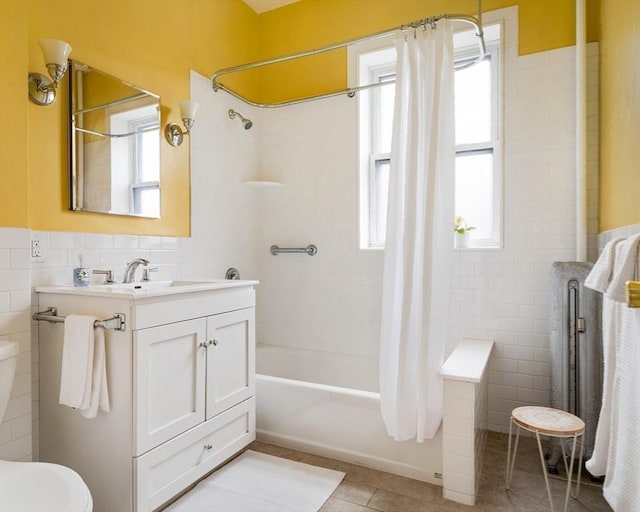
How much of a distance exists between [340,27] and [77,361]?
2737 millimetres

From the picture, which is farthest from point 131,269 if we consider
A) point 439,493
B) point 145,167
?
point 439,493

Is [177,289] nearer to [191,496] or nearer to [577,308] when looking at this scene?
[191,496]

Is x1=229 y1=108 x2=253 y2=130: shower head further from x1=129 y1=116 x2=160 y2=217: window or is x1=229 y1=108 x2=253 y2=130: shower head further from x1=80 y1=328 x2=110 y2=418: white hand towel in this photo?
x1=80 y1=328 x2=110 y2=418: white hand towel

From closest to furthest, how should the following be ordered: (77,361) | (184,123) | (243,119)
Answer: (77,361), (184,123), (243,119)

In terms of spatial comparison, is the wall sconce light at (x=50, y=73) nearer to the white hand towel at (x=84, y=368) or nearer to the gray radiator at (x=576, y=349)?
the white hand towel at (x=84, y=368)

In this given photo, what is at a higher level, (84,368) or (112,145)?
(112,145)

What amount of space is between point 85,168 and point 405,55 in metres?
1.70

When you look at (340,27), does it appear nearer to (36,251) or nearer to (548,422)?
(36,251)

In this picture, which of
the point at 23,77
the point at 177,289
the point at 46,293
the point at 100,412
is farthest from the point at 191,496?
the point at 23,77

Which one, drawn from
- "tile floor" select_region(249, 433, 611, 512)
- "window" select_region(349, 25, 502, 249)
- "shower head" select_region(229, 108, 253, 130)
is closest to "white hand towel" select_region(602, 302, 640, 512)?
"tile floor" select_region(249, 433, 611, 512)

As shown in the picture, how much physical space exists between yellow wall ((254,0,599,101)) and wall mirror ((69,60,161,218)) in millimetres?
1196

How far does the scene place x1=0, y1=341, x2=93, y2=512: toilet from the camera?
1.10 metres

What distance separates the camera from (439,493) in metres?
1.87

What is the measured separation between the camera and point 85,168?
6.40 ft
